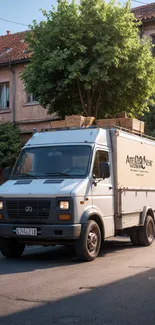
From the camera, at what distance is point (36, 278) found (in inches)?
313

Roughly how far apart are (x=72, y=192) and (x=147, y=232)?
3.92m

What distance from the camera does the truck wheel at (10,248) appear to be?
10.3 m

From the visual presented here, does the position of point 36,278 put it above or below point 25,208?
below

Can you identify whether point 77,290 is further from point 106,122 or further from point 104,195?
point 106,122

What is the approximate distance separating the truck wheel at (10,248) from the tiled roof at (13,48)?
54.4 feet

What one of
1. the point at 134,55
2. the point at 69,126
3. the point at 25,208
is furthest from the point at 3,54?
the point at 25,208

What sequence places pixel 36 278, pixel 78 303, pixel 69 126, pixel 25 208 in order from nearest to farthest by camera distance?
pixel 78 303 → pixel 36 278 → pixel 25 208 → pixel 69 126

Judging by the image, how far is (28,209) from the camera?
31.8 feet

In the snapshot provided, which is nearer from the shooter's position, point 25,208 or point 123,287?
point 123,287

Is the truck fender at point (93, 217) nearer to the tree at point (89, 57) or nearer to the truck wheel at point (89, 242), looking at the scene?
the truck wheel at point (89, 242)

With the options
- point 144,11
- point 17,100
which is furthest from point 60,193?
point 144,11

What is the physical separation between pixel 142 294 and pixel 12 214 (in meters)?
3.93

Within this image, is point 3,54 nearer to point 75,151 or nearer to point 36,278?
point 75,151

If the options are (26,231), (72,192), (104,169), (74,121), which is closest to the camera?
(72,192)
